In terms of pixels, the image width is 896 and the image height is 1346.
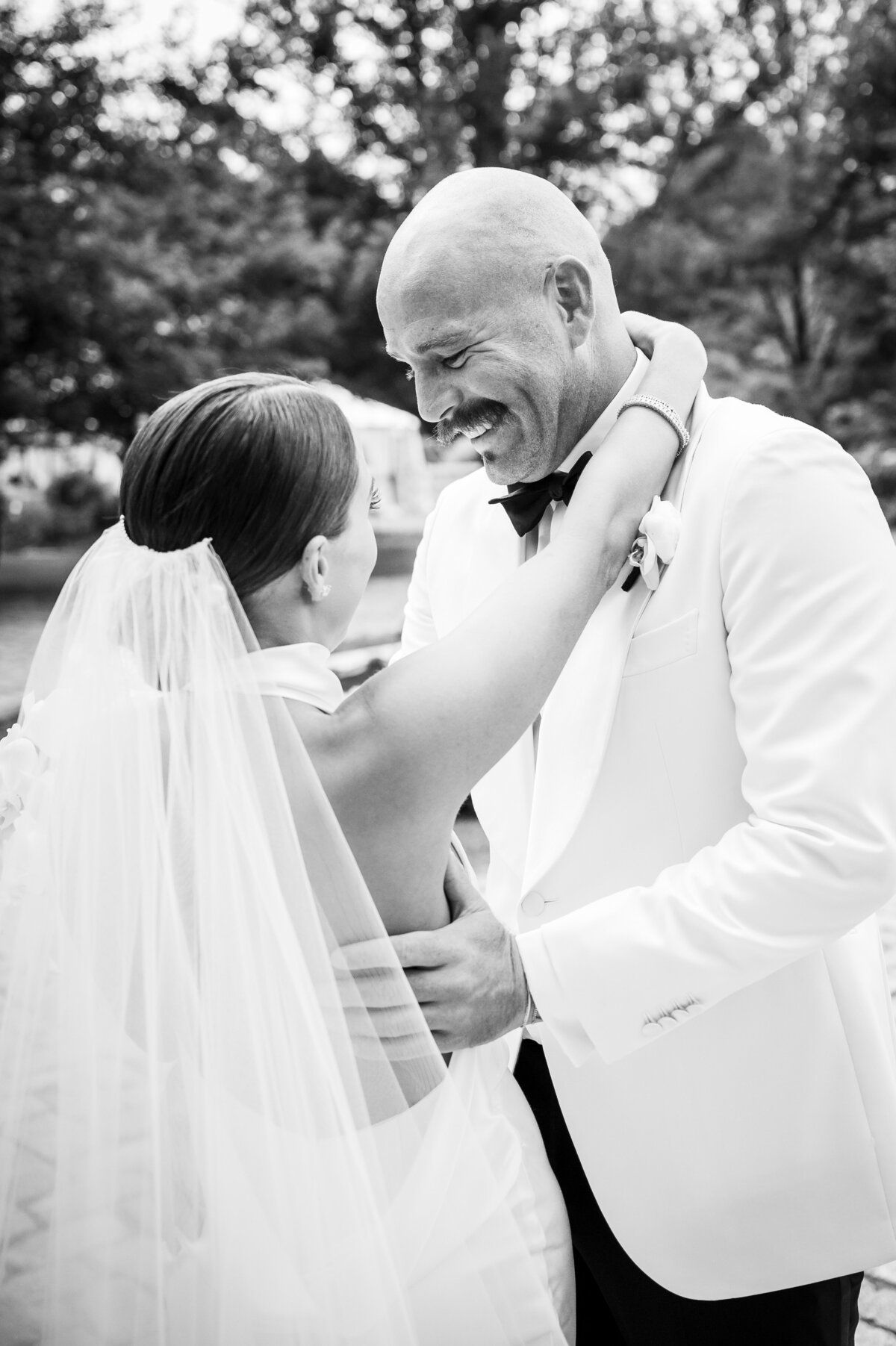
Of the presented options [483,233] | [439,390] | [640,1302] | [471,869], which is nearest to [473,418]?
[439,390]

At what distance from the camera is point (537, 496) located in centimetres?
226

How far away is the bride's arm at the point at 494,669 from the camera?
163 centimetres

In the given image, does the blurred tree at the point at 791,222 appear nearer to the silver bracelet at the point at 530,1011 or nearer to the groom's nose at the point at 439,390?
the groom's nose at the point at 439,390

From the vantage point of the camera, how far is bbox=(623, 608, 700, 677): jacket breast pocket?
190 cm

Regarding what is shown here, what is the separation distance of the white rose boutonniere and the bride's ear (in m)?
0.52

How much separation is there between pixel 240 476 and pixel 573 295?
0.81 meters

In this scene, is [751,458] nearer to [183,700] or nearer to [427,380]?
[427,380]

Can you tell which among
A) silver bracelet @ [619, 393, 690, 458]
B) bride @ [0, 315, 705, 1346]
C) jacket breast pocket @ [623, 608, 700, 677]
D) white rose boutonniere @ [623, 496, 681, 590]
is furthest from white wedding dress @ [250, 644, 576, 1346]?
silver bracelet @ [619, 393, 690, 458]

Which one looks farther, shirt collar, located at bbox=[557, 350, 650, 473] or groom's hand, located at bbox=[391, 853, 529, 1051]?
shirt collar, located at bbox=[557, 350, 650, 473]

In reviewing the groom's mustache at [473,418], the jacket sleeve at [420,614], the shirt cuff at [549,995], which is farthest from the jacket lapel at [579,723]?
the jacket sleeve at [420,614]

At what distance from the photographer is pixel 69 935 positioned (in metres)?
1.75

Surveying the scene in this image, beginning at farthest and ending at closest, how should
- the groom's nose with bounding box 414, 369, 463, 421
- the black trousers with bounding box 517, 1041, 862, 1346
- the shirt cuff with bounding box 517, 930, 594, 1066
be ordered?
the groom's nose with bounding box 414, 369, 463, 421, the black trousers with bounding box 517, 1041, 862, 1346, the shirt cuff with bounding box 517, 930, 594, 1066

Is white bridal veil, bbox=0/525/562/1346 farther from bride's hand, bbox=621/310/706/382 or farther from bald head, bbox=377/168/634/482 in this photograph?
bride's hand, bbox=621/310/706/382

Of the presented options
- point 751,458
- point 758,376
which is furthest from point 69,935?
point 758,376
